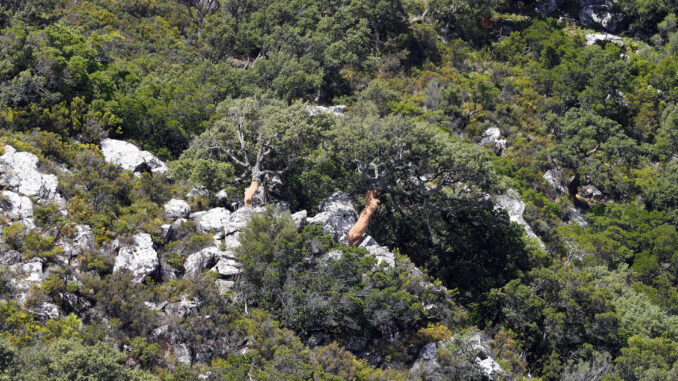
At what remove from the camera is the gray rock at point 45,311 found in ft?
69.8

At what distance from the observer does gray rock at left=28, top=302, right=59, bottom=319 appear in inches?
837

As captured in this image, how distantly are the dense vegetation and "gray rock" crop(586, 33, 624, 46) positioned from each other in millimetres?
12143

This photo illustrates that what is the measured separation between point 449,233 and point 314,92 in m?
24.4

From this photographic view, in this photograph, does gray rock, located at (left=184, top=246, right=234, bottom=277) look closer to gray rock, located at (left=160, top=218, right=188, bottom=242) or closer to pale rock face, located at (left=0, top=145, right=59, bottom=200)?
gray rock, located at (left=160, top=218, right=188, bottom=242)

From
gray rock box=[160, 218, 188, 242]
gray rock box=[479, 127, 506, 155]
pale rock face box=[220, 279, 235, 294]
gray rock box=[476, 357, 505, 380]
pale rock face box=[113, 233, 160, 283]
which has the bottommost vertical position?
gray rock box=[479, 127, 506, 155]

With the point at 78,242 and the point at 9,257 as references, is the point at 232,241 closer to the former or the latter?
the point at 78,242

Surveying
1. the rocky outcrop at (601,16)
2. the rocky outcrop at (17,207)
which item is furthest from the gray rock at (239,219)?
the rocky outcrop at (601,16)

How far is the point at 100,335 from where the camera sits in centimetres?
2098

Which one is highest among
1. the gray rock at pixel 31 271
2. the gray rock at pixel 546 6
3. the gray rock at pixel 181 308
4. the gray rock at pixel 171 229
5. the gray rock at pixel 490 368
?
the gray rock at pixel 31 271

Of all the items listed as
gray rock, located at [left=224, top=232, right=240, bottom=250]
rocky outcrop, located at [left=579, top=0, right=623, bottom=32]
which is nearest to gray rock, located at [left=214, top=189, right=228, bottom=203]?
gray rock, located at [left=224, top=232, right=240, bottom=250]

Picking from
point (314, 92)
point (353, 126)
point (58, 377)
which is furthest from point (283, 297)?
point (314, 92)

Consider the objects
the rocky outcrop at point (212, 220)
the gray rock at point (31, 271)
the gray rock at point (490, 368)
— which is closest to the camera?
the gray rock at point (31, 271)

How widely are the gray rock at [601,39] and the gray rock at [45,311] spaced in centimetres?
6744

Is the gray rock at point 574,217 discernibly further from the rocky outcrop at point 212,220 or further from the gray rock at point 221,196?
the rocky outcrop at point 212,220
